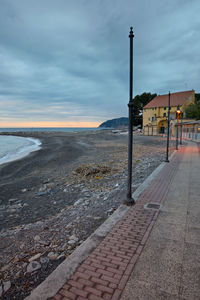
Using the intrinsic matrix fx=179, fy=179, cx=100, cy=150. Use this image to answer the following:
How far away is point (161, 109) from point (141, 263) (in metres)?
58.0

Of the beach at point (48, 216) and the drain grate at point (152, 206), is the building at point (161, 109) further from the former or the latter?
the drain grate at point (152, 206)

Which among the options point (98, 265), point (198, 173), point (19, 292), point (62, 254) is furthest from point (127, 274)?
point (198, 173)

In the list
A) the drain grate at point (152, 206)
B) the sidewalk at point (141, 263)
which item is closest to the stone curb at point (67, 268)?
the sidewalk at point (141, 263)

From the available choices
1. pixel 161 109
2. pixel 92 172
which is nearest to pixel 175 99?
pixel 161 109

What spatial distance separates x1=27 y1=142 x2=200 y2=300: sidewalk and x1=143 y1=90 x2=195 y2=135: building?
50.1 m

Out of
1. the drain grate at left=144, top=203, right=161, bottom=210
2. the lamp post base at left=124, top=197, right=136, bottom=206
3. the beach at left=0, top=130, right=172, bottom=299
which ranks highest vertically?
the lamp post base at left=124, top=197, right=136, bottom=206

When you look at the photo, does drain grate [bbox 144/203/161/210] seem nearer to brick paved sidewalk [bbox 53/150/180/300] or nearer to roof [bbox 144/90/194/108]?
brick paved sidewalk [bbox 53/150/180/300]

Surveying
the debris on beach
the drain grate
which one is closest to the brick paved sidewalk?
the drain grate

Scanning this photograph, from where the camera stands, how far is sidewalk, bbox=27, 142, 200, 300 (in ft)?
8.56

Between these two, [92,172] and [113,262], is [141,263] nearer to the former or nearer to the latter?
[113,262]

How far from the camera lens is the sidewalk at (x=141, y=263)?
2.61 metres

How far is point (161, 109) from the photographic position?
56.1m

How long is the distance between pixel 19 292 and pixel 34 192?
657 centimetres

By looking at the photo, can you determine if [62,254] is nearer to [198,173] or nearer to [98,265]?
[98,265]
